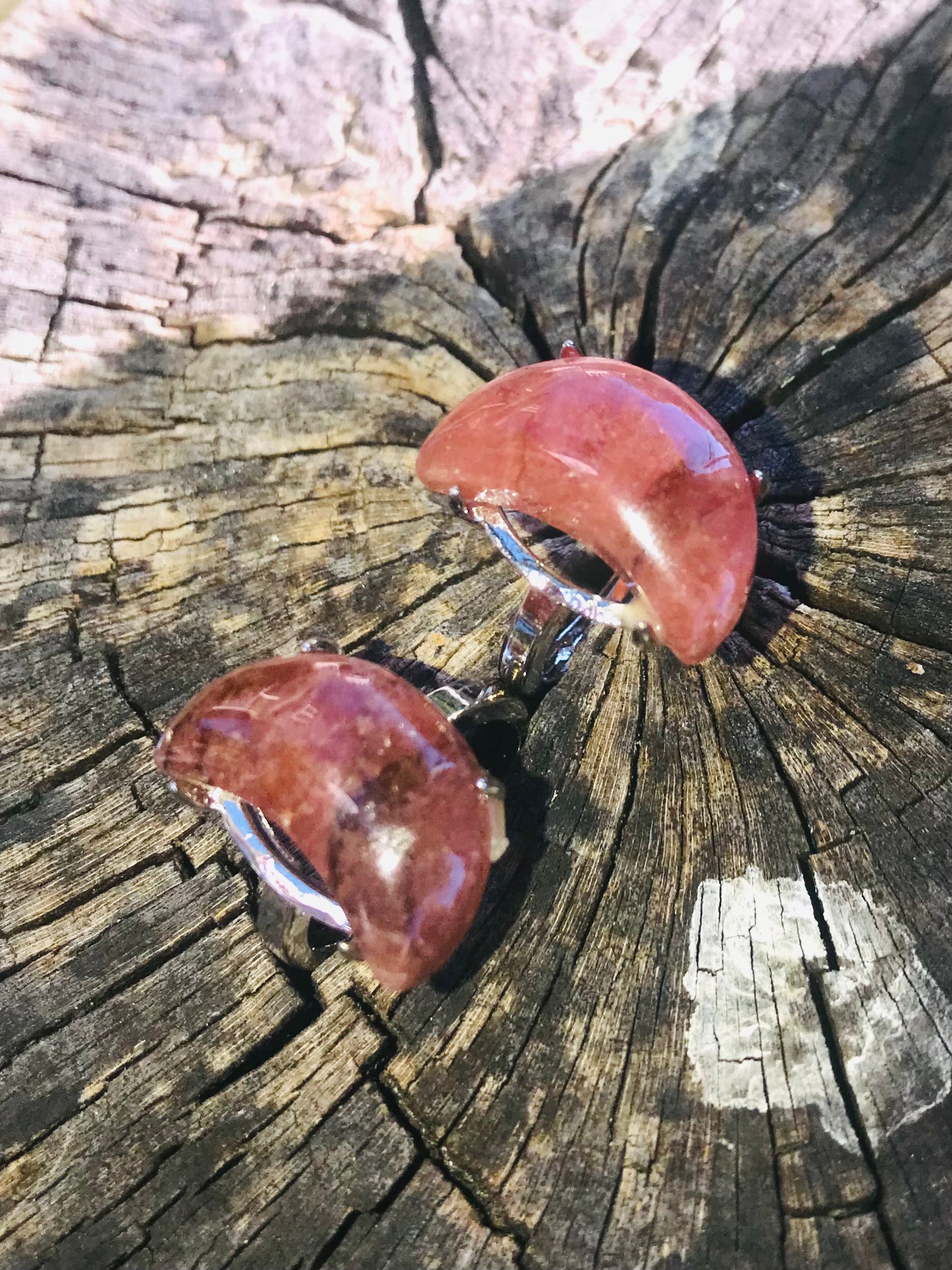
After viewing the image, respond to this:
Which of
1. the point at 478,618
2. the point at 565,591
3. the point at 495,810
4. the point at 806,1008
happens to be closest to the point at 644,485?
the point at 565,591

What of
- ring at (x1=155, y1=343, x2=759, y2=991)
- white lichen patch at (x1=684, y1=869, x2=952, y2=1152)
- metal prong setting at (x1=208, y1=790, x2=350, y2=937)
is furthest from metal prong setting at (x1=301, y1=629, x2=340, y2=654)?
white lichen patch at (x1=684, y1=869, x2=952, y2=1152)

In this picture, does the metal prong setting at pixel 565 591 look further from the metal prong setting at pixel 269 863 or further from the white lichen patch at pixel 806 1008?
the metal prong setting at pixel 269 863

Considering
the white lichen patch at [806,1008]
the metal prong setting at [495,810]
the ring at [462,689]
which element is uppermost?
the ring at [462,689]

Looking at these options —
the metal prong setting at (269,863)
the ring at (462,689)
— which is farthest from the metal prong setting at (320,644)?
the metal prong setting at (269,863)

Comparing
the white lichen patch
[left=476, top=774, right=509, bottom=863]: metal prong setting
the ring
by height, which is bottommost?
the white lichen patch

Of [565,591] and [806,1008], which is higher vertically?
[565,591]

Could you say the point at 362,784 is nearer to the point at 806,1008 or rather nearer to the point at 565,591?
the point at 565,591

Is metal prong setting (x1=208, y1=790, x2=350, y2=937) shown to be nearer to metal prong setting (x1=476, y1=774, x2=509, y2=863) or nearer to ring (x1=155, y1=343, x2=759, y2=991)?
ring (x1=155, y1=343, x2=759, y2=991)
